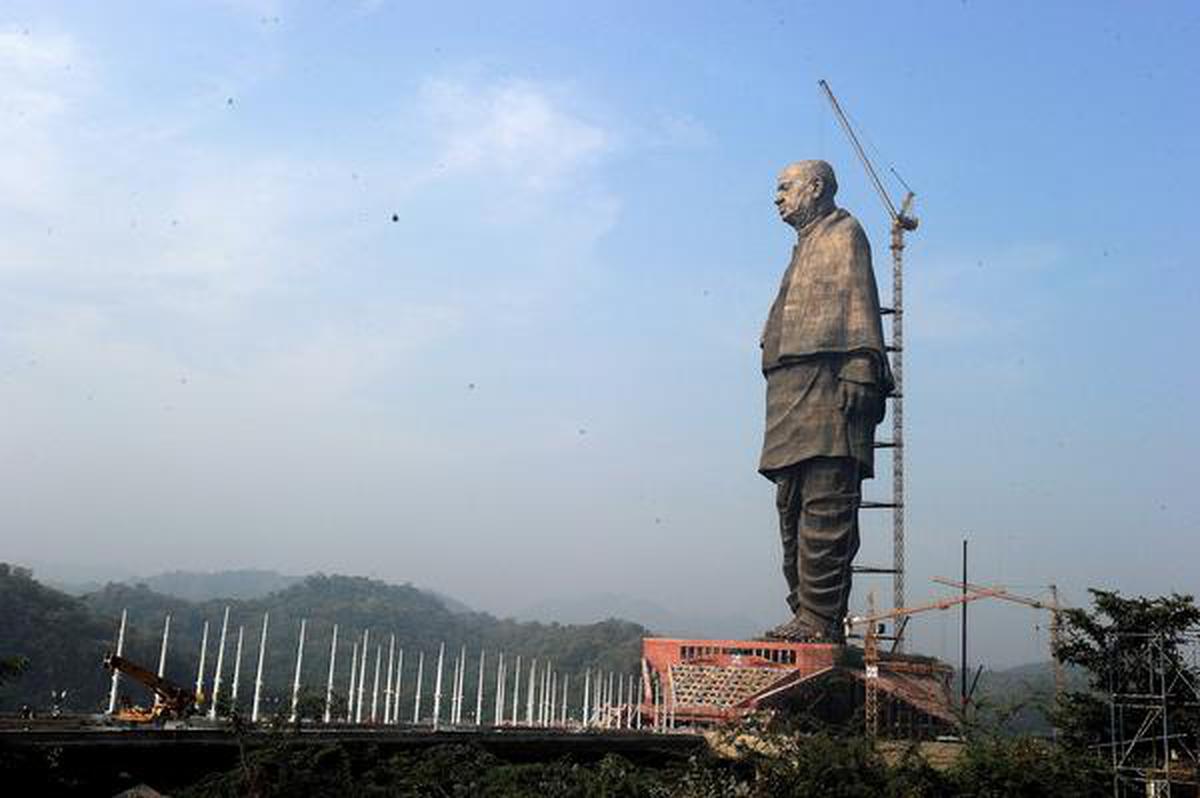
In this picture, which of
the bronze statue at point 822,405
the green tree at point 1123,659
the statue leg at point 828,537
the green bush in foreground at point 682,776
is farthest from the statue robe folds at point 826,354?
the green bush in foreground at point 682,776

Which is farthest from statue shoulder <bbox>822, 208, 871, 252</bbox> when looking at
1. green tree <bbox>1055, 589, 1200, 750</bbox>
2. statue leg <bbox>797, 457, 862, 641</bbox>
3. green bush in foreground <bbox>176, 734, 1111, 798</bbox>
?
green bush in foreground <bbox>176, 734, 1111, 798</bbox>

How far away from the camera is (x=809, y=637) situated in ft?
280

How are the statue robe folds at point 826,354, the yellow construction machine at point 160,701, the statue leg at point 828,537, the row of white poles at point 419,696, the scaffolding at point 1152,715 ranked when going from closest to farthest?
the scaffolding at point 1152,715 → the yellow construction machine at point 160,701 → the row of white poles at point 419,696 → the statue leg at point 828,537 → the statue robe folds at point 826,354

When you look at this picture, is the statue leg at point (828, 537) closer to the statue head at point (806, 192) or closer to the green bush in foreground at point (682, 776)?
the statue head at point (806, 192)

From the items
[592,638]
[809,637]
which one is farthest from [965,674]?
[592,638]

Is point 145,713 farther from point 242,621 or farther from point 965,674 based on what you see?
point 242,621

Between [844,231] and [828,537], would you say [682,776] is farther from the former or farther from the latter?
[844,231]

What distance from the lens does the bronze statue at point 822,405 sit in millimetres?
85312

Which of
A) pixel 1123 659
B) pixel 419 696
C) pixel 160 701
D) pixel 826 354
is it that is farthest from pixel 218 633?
pixel 1123 659

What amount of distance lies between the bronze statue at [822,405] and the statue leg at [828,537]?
68mm

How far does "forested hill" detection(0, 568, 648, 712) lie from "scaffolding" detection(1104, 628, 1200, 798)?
59175 millimetres

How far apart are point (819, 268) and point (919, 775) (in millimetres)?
60079

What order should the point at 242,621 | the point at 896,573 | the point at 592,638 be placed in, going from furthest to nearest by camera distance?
the point at 592,638
the point at 242,621
the point at 896,573

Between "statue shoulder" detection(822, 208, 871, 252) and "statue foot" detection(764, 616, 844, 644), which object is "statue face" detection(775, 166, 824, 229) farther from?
"statue foot" detection(764, 616, 844, 644)
